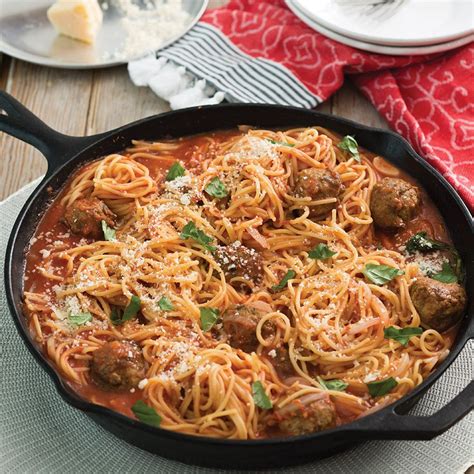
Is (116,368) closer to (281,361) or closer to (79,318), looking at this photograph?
(79,318)

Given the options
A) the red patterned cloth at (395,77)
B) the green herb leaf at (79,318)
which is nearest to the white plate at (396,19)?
the red patterned cloth at (395,77)

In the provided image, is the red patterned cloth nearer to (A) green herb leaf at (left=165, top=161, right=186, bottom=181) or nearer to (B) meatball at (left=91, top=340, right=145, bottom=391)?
(A) green herb leaf at (left=165, top=161, right=186, bottom=181)

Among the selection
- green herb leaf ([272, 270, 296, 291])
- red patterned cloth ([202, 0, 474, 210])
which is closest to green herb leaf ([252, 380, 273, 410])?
green herb leaf ([272, 270, 296, 291])

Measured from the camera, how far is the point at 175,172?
18.5 feet

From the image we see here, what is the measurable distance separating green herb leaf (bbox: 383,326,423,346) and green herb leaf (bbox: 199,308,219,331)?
3.33ft

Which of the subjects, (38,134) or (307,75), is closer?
(38,134)

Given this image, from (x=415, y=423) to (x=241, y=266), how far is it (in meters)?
1.55

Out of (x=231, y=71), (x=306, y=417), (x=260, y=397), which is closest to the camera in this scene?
(x=306, y=417)

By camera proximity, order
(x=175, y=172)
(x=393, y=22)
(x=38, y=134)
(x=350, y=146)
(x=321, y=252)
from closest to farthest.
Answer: (x=321, y=252)
(x=38, y=134)
(x=175, y=172)
(x=350, y=146)
(x=393, y=22)

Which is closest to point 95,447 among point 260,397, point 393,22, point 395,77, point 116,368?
point 116,368

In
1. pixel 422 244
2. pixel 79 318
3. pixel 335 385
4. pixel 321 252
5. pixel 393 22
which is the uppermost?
pixel 393 22

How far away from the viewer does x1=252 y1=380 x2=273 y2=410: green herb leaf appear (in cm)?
442

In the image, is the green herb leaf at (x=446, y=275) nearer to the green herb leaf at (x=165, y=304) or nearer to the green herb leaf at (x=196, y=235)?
the green herb leaf at (x=196, y=235)

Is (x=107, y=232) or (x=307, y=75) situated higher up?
(x=307, y=75)
